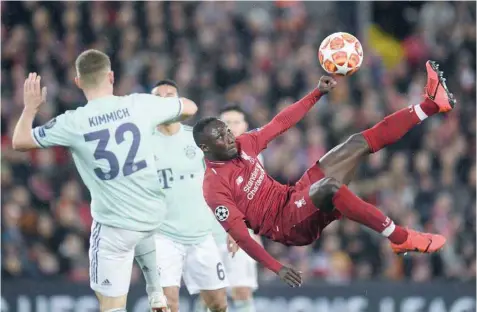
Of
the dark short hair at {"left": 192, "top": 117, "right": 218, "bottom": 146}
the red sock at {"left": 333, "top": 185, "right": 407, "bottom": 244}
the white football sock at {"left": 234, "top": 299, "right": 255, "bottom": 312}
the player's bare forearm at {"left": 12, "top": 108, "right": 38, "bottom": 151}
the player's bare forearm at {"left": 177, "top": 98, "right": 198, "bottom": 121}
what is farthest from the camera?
the white football sock at {"left": 234, "top": 299, "right": 255, "bottom": 312}

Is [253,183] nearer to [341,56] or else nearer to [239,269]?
[341,56]

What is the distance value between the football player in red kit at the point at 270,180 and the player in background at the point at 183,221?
107cm

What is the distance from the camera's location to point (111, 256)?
8.25 meters

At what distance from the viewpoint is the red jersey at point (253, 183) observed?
8586 mm

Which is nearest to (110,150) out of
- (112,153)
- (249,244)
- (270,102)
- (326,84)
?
(112,153)

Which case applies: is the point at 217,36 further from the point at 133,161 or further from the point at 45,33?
the point at 133,161

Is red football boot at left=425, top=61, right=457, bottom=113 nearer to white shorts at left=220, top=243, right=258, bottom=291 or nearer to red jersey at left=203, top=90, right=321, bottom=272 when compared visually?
red jersey at left=203, top=90, right=321, bottom=272

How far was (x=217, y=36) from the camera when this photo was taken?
659 inches

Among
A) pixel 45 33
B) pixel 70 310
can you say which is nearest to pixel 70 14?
pixel 45 33

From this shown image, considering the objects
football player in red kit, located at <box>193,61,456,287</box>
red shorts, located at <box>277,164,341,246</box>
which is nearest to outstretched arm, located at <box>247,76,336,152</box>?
football player in red kit, located at <box>193,61,456,287</box>

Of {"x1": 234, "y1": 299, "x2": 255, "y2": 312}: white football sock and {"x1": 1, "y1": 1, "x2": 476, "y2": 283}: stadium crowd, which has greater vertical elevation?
{"x1": 1, "y1": 1, "x2": 476, "y2": 283}: stadium crowd

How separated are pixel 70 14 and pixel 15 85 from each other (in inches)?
63.0

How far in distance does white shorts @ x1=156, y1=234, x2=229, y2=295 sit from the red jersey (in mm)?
1169

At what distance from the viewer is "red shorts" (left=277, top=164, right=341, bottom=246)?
8602 mm
